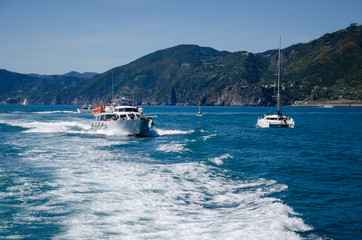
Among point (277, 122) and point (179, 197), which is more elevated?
point (277, 122)

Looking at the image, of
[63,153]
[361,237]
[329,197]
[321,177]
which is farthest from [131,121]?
[361,237]

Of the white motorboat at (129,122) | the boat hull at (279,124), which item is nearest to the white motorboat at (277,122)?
the boat hull at (279,124)

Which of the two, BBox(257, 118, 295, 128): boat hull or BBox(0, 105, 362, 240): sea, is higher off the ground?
BBox(257, 118, 295, 128): boat hull

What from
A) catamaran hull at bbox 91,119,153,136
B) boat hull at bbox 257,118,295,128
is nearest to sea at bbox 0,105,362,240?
catamaran hull at bbox 91,119,153,136

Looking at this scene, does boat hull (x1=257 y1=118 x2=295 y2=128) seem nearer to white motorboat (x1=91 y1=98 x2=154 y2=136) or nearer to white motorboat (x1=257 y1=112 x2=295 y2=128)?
white motorboat (x1=257 y1=112 x2=295 y2=128)

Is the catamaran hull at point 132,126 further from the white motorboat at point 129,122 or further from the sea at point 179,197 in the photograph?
the sea at point 179,197

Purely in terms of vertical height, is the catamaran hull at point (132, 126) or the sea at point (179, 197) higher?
the catamaran hull at point (132, 126)

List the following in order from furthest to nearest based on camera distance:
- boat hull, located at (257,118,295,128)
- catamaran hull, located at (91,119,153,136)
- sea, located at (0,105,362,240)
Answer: boat hull, located at (257,118,295,128), catamaran hull, located at (91,119,153,136), sea, located at (0,105,362,240)

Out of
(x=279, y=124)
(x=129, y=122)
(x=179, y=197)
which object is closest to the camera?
(x=179, y=197)

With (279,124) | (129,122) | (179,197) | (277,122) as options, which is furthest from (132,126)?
(279,124)

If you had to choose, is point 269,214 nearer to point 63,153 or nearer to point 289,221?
point 289,221

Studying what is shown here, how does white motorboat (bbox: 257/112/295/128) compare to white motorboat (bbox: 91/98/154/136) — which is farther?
white motorboat (bbox: 257/112/295/128)

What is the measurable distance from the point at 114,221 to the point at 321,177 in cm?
1330

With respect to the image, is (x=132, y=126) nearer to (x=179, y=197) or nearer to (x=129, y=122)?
(x=129, y=122)
